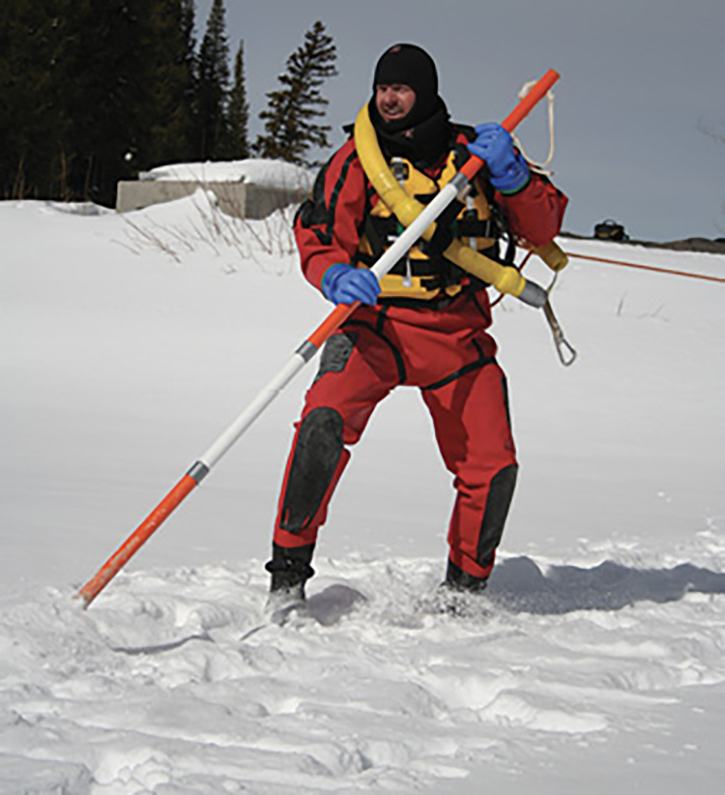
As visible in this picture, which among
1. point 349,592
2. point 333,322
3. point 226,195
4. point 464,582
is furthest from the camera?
point 226,195

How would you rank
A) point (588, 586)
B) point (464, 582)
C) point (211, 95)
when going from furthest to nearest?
1. point (211, 95)
2. point (588, 586)
3. point (464, 582)

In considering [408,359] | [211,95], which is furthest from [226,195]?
[211,95]

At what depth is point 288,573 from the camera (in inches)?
114

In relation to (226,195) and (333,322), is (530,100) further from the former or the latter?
(226,195)

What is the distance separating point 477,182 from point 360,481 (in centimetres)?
245

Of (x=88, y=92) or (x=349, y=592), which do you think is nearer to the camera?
(x=349, y=592)

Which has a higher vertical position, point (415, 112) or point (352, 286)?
point (415, 112)

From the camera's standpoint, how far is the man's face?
9.30 feet

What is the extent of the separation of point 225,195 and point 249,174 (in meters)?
1.01

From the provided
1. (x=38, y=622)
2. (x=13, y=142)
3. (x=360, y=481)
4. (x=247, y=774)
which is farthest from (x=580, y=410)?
(x=13, y=142)

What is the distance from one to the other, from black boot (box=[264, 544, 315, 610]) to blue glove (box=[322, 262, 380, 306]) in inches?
27.7

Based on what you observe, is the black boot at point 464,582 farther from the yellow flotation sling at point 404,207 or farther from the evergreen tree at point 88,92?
the evergreen tree at point 88,92

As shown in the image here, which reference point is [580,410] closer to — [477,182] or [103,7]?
[477,182]

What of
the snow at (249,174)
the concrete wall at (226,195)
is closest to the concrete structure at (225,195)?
the concrete wall at (226,195)
